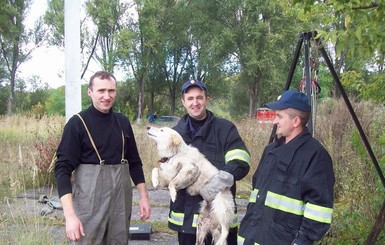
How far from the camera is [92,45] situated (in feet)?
134

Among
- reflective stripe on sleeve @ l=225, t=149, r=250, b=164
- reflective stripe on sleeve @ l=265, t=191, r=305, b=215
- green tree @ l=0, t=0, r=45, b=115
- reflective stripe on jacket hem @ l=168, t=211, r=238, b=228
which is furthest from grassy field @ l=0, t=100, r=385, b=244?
green tree @ l=0, t=0, r=45, b=115

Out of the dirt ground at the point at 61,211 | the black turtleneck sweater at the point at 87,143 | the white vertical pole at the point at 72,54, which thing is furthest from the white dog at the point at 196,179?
the white vertical pole at the point at 72,54

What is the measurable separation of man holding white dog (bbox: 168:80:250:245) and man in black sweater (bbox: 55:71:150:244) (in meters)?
0.48

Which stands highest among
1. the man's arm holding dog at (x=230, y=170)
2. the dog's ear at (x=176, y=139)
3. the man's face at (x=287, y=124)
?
the man's face at (x=287, y=124)

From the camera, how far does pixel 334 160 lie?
726 centimetres

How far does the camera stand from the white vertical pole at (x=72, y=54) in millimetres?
5329

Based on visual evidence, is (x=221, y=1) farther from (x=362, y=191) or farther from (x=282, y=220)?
(x=282, y=220)

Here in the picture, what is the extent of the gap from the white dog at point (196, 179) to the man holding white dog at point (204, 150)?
6 cm

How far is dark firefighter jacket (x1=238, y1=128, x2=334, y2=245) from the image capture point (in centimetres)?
238

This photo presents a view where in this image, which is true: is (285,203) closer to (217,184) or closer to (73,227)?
(217,184)

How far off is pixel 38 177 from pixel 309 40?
6.22 meters

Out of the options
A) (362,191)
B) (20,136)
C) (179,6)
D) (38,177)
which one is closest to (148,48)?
(179,6)

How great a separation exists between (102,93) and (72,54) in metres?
2.63

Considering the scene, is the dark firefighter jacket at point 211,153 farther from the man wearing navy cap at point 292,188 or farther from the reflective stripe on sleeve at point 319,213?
the reflective stripe on sleeve at point 319,213
